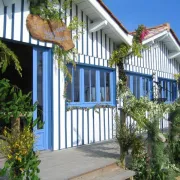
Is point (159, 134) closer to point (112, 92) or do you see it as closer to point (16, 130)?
point (16, 130)

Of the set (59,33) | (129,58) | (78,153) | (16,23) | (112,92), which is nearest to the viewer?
(16,23)

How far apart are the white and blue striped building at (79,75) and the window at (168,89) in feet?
8.22

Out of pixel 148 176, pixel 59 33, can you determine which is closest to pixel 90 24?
pixel 59 33

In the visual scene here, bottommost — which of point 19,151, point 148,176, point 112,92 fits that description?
point 148,176

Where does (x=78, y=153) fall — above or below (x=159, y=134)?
below

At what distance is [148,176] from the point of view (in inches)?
223

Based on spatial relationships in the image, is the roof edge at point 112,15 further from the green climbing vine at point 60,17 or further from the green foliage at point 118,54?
the green climbing vine at point 60,17

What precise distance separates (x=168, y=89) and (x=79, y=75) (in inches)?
282

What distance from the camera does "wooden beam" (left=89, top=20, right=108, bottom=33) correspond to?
27.3ft

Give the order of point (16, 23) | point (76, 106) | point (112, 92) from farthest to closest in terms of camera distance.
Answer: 1. point (112, 92)
2. point (76, 106)
3. point (16, 23)

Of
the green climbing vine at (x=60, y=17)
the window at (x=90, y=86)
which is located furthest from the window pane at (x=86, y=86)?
the green climbing vine at (x=60, y=17)

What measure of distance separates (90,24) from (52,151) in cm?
388

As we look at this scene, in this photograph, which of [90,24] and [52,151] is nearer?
[52,151]

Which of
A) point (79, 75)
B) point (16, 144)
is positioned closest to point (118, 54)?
point (79, 75)
